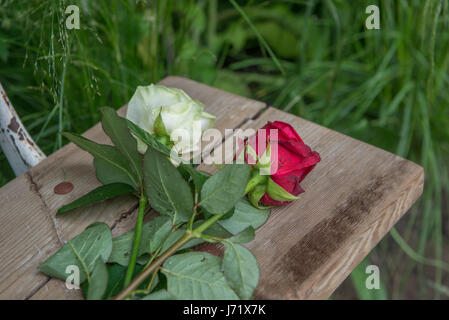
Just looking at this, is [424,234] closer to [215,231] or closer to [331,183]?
[331,183]

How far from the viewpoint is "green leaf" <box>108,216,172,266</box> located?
467mm

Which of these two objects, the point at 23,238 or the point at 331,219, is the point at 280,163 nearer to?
the point at 331,219

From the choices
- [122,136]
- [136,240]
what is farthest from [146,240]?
[122,136]

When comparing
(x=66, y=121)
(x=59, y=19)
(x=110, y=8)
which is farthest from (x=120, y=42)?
(x=59, y=19)

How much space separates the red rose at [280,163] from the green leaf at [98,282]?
17 centimetres

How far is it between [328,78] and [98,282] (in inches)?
42.9

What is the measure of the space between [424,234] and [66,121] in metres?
0.86

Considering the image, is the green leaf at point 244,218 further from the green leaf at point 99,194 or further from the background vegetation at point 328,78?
the background vegetation at point 328,78

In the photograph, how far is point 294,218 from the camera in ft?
1.71

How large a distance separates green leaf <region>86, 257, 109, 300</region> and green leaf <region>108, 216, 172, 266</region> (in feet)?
0.11

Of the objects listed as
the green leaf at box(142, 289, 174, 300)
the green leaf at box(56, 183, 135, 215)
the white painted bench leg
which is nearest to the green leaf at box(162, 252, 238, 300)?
the green leaf at box(142, 289, 174, 300)

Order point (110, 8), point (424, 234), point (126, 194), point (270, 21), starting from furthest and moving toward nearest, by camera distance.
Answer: point (270, 21), point (424, 234), point (110, 8), point (126, 194)

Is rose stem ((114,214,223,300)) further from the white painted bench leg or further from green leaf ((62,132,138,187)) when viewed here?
the white painted bench leg

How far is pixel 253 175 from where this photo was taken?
49 centimetres
